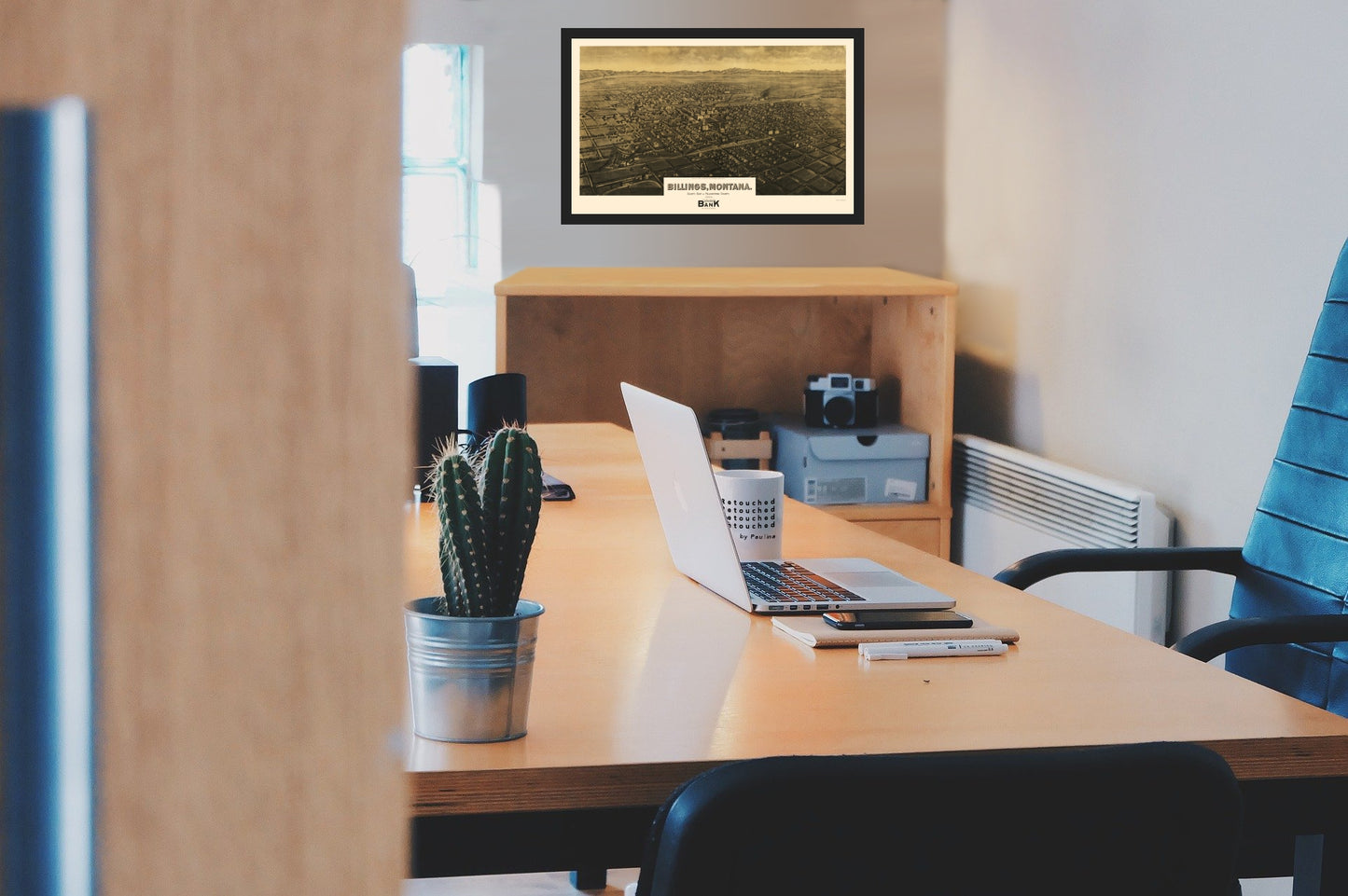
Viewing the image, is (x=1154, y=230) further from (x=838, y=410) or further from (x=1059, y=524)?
(x=838, y=410)

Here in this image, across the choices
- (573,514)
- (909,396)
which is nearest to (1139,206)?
(909,396)

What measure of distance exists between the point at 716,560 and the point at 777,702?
39cm

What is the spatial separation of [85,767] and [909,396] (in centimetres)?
383

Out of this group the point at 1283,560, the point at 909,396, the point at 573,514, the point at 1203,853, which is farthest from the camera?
the point at 909,396

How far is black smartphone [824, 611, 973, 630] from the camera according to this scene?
1.39 m

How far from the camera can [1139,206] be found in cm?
305

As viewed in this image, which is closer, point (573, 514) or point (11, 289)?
point (11, 289)

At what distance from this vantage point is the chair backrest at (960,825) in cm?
84

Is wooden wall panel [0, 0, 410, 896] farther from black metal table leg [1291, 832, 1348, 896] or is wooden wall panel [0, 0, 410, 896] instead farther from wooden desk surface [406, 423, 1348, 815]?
black metal table leg [1291, 832, 1348, 896]

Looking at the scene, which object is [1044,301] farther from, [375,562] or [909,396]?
[375,562]

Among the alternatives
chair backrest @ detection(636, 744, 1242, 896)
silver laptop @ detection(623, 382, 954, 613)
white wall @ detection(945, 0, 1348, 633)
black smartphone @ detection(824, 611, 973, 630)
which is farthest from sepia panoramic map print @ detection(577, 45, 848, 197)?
chair backrest @ detection(636, 744, 1242, 896)

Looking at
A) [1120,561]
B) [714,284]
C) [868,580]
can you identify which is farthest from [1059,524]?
[868,580]

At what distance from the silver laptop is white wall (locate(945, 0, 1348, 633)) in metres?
→ 1.31

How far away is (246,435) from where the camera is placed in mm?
157
